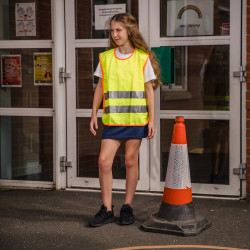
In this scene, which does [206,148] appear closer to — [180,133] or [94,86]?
[94,86]

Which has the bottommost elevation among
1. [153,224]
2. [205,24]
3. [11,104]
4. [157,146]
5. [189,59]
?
[153,224]

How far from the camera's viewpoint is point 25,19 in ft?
22.7

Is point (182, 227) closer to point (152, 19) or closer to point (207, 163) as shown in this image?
point (207, 163)

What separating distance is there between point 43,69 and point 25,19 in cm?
67

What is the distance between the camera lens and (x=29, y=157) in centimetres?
712

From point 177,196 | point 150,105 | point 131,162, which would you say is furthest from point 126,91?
point 177,196

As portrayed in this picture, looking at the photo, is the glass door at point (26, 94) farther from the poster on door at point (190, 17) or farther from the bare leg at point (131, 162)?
the bare leg at point (131, 162)

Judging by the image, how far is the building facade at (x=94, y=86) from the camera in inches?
245

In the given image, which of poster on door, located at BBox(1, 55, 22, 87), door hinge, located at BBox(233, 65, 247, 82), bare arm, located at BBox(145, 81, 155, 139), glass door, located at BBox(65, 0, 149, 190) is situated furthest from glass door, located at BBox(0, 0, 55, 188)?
door hinge, located at BBox(233, 65, 247, 82)

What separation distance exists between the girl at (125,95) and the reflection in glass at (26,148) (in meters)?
1.93

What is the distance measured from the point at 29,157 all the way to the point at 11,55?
133 cm

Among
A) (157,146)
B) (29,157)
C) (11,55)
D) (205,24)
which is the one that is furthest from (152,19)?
(29,157)

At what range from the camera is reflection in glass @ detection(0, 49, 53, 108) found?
6.89m

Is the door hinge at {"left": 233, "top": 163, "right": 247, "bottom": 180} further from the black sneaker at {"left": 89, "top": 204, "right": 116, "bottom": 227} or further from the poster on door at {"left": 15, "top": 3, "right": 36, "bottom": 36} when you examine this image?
the poster on door at {"left": 15, "top": 3, "right": 36, "bottom": 36}
